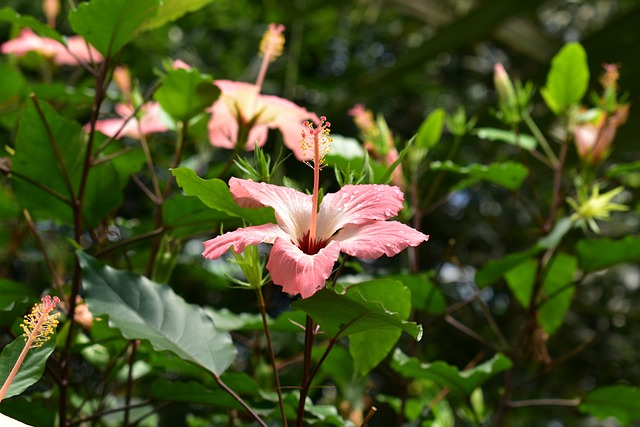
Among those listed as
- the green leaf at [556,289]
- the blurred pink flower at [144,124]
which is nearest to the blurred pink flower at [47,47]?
the blurred pink flower at [144,124]

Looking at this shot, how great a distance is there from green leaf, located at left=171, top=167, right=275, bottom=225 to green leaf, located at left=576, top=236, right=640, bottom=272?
487mm

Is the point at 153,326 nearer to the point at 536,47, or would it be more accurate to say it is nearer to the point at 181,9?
the point at 181,9

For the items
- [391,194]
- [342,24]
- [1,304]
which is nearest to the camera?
[391,194]

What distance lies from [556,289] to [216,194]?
2.06 ft

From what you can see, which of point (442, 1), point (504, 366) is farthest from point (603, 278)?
point (504, 366)

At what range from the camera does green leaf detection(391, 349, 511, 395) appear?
713 millimetres

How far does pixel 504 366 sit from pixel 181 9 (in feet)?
1.65

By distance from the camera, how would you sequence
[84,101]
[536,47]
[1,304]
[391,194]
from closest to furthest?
[391,194] → [1,304] → [84,101] → [536,47]

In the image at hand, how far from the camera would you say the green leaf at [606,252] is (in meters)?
0.87

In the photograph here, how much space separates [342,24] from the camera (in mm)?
2652

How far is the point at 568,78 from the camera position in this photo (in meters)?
0.91

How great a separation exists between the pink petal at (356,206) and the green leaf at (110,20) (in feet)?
0.95

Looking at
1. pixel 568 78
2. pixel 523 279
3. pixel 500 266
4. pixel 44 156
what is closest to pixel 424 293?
pixel 500 266

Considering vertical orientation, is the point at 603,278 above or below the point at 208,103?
below
